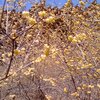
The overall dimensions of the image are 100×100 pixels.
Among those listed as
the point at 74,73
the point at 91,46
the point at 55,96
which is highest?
the point at 91,46

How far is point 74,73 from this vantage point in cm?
500

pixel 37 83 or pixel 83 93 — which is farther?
pixel 37 83

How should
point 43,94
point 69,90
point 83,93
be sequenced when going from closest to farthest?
point 83,93
point 69,90
point 43,94

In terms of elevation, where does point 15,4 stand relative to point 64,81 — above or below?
above

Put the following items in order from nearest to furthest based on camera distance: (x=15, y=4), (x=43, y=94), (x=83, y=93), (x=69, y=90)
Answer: (x=83, y=93), (x=69, y=90), (x=43, y=94), (x=15, y=4)

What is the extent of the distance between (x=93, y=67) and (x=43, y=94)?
1.20 meters

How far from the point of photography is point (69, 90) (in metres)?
4.99

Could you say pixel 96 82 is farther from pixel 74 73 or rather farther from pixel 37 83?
pixel 37 83

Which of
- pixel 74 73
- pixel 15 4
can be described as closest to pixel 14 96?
pixel 74 73

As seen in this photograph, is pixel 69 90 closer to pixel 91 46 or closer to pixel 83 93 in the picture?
pixel 83 93

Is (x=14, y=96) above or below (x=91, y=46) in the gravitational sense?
below

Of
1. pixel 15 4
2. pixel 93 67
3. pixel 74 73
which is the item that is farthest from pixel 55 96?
pixel 15 4

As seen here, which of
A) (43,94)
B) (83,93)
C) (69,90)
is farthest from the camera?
(43,94)

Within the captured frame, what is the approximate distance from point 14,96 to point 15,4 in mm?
1933
